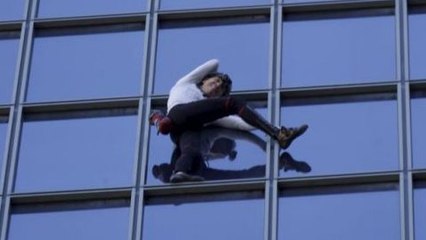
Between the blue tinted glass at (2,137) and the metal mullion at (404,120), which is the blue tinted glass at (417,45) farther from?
the blue tinted glass at (2,137)

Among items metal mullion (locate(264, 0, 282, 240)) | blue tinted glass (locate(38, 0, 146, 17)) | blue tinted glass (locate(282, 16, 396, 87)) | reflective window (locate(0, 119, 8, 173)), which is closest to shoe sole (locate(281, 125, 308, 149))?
metal mullion (locate(264, 0, 282, 240))

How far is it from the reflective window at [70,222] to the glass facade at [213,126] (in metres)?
0.02

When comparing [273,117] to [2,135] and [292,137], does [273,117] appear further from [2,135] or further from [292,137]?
[2,135]

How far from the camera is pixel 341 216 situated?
2506 cm

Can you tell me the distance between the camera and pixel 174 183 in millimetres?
25516

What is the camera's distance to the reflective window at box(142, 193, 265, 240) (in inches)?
987

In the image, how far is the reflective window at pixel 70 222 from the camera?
2530 cm

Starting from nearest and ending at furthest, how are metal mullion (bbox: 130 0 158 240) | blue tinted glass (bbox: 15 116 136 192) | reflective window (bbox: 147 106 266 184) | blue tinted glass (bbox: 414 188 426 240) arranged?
blue tinted glass (bbox: 414 188 426 240)
metal mullion (bbox: 130 0 158 240)
reflective window (bbox: 147 106 266 184)
blue tinted glass (bbox: 15 116 136 192)

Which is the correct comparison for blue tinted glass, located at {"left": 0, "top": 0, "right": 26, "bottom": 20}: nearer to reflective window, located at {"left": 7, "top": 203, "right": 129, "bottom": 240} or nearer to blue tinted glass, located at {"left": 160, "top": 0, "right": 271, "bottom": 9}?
blue tinted glass, located at {"left": 160, "top": 0, "right": 271, "bottom": 9}

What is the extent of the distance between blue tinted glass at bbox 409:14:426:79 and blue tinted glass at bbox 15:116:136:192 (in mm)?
3046

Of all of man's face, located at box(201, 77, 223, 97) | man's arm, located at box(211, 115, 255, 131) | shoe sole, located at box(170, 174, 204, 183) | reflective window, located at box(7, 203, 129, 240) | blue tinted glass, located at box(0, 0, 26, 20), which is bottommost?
reflective window, located at box(7, 203, 129, 240)

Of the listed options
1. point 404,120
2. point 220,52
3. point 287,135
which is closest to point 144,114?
point 220,52

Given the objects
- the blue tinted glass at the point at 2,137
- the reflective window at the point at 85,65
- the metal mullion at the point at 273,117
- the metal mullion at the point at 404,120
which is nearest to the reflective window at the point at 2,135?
the blue tinted glass at the point at 2,137

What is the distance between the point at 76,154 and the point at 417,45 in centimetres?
384
